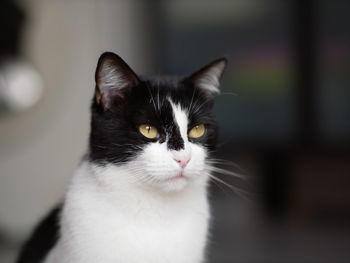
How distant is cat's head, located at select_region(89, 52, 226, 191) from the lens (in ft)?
3.17

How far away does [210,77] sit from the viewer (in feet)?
3.49

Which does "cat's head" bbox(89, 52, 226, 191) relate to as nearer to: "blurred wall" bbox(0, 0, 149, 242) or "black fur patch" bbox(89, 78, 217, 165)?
"black fur patch" bbox(89, 78, 217, 165)

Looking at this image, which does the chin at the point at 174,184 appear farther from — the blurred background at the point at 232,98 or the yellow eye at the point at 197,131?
the blurred background at the point at 232,98

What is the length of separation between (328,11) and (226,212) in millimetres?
1879

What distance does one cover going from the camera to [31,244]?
119 cm

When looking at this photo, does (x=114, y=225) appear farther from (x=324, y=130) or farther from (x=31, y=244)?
(x=324, y=130)

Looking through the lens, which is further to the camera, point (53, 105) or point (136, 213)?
point (53, 105)

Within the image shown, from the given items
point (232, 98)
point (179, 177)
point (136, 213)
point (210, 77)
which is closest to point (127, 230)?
point (136, 213)

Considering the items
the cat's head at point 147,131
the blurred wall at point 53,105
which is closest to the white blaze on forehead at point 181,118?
the cat's head at point 147,131

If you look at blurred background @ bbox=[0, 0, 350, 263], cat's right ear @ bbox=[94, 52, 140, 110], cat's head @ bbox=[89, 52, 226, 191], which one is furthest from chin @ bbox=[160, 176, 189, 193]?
blurred background @ bbox=[0, 0, 350, 263]

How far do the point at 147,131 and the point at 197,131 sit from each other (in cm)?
12

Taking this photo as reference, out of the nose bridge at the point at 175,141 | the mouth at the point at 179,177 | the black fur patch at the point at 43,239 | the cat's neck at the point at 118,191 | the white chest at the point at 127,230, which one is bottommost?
the black fur patch at the point at 43,239

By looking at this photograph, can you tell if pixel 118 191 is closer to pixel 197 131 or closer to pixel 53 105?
pixel 197 131

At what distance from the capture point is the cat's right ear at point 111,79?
2.84 ft
